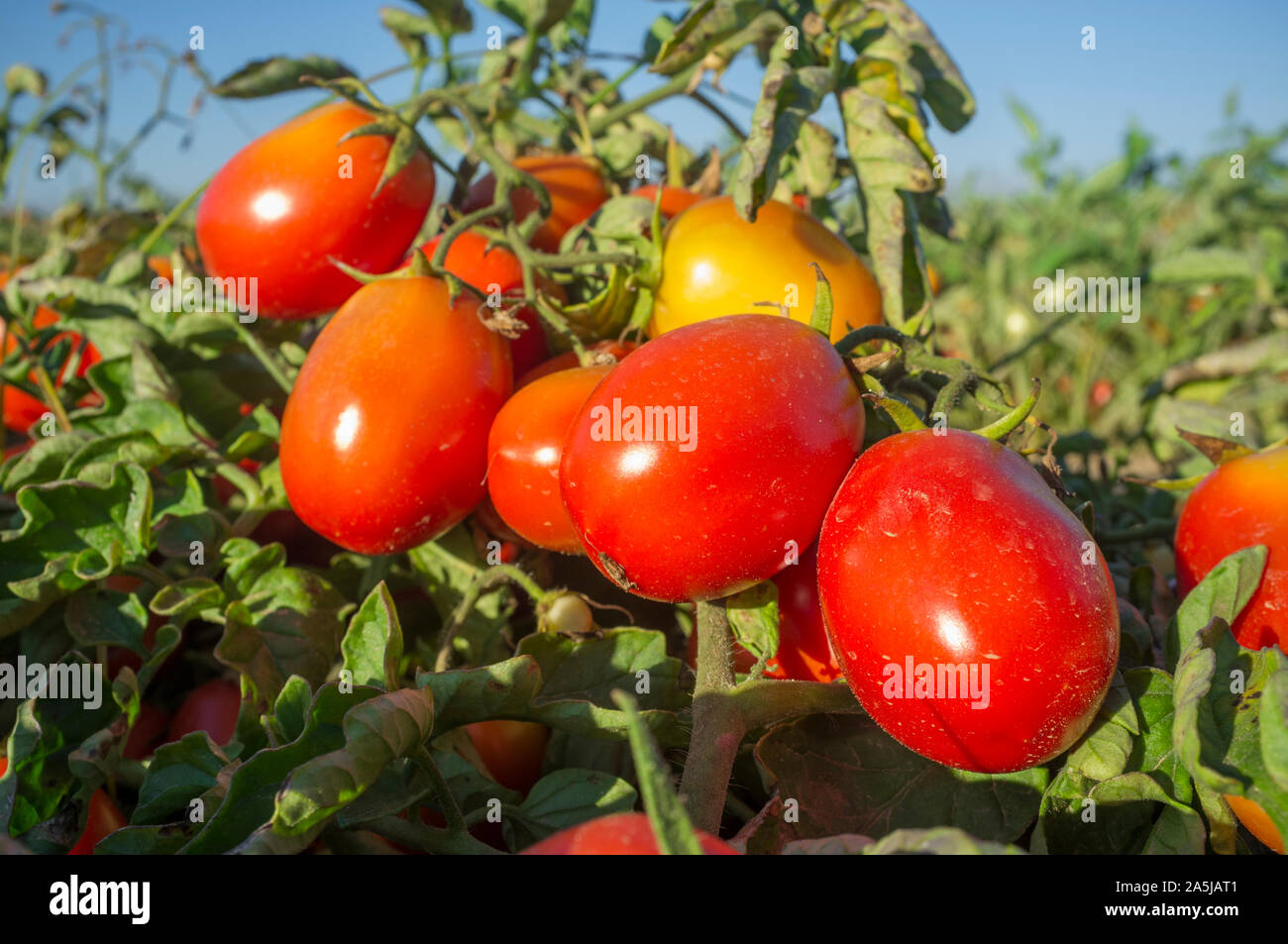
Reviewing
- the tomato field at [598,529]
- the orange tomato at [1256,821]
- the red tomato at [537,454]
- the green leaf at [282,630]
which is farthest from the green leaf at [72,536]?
the orange tomato at [1256,821]

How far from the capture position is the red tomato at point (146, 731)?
1.04 m

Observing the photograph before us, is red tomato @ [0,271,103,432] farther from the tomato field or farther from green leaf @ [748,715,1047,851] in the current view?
green leaf @ [748,715,1047,851]

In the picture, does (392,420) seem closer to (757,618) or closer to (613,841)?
(757,618)

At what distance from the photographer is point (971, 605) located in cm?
67

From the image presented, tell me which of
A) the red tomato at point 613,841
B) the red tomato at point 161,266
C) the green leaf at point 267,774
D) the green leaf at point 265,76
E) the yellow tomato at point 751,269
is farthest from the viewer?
the red tomato at point 161,266

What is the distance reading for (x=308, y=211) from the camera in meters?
1.12

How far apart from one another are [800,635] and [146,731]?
2.27 ft

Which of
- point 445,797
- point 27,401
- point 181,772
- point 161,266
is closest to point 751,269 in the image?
point 445,797

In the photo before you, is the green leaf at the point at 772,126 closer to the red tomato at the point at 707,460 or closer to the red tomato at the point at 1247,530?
the red tomato at the point at 707,460

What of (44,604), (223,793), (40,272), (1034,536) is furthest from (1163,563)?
(40,272)

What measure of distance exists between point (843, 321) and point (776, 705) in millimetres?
436

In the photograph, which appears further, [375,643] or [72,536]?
[72,536]

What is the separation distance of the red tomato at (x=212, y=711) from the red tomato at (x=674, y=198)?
733mm

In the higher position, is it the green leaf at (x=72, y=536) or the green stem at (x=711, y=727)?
the green leaf at (x=72, y=536)
